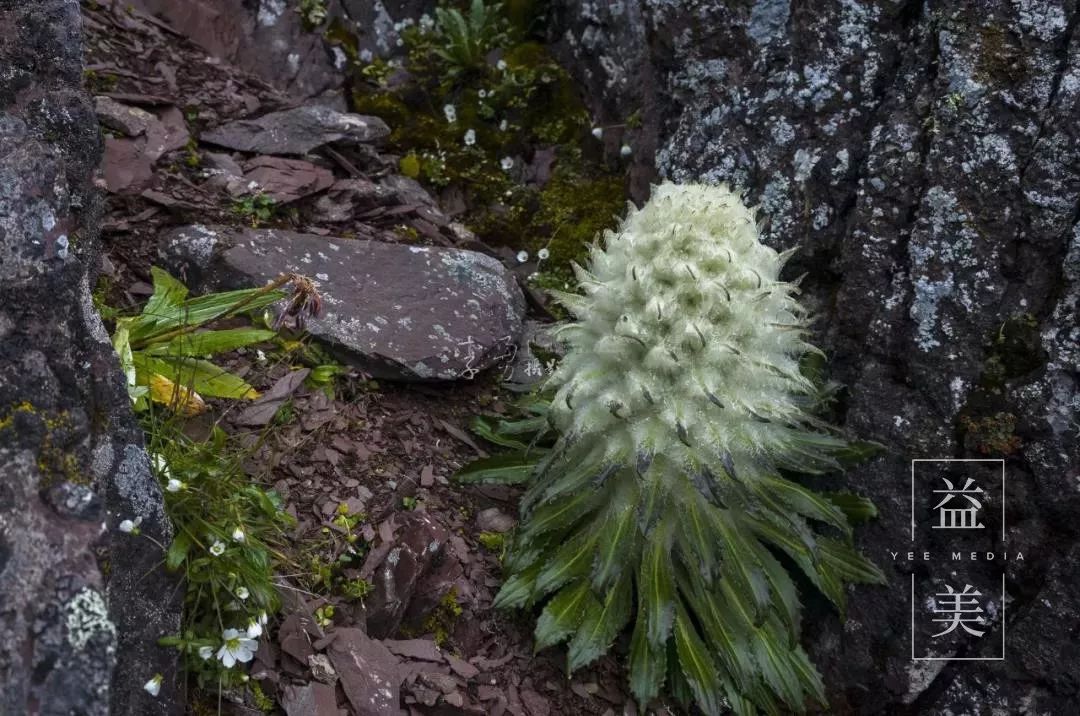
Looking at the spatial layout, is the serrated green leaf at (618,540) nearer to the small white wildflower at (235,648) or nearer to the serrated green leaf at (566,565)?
the serrated green leaf at (566,565)

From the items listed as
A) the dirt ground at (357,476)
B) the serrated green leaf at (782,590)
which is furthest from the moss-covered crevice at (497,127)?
the serrated green leaf at (782,590)

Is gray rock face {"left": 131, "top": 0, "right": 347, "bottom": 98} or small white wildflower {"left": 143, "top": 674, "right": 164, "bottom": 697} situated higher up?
gray rock face {"left": 131, "top": 0, "right": 347, "bottom": 98}

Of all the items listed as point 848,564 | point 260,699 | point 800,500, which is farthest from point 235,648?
point 848,564

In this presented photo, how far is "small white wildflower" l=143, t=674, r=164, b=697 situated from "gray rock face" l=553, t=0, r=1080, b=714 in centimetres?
251

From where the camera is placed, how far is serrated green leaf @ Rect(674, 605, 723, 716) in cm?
327

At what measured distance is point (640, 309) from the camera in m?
3.04

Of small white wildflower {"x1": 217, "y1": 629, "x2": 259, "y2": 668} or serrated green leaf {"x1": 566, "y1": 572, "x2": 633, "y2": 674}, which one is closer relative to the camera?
small white wildflower {"x1": 217, "y1": 629, "x2": 259, "y2": 668}

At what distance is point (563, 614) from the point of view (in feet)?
11.1

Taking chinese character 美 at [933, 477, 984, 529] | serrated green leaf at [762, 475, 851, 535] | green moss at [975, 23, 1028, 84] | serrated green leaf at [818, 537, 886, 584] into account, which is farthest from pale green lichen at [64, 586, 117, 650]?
green moss at [975, 23, 1028, 84]

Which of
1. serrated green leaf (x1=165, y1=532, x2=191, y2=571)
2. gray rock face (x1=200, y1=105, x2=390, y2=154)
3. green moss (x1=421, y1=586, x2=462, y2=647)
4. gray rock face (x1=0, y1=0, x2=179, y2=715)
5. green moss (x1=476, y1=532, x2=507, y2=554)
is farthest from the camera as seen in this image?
gray rock face (x1=200, y1=105, x2=390, y2=154)

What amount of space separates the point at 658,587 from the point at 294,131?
10.6ft

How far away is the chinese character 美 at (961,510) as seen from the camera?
362 centimetres

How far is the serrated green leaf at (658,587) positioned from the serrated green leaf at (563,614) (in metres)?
0.21

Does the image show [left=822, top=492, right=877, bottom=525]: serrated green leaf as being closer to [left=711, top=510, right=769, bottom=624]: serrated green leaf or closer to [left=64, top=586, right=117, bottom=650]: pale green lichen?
[left=711, top=510, right=769, bottom=624]: serrated green leaf
